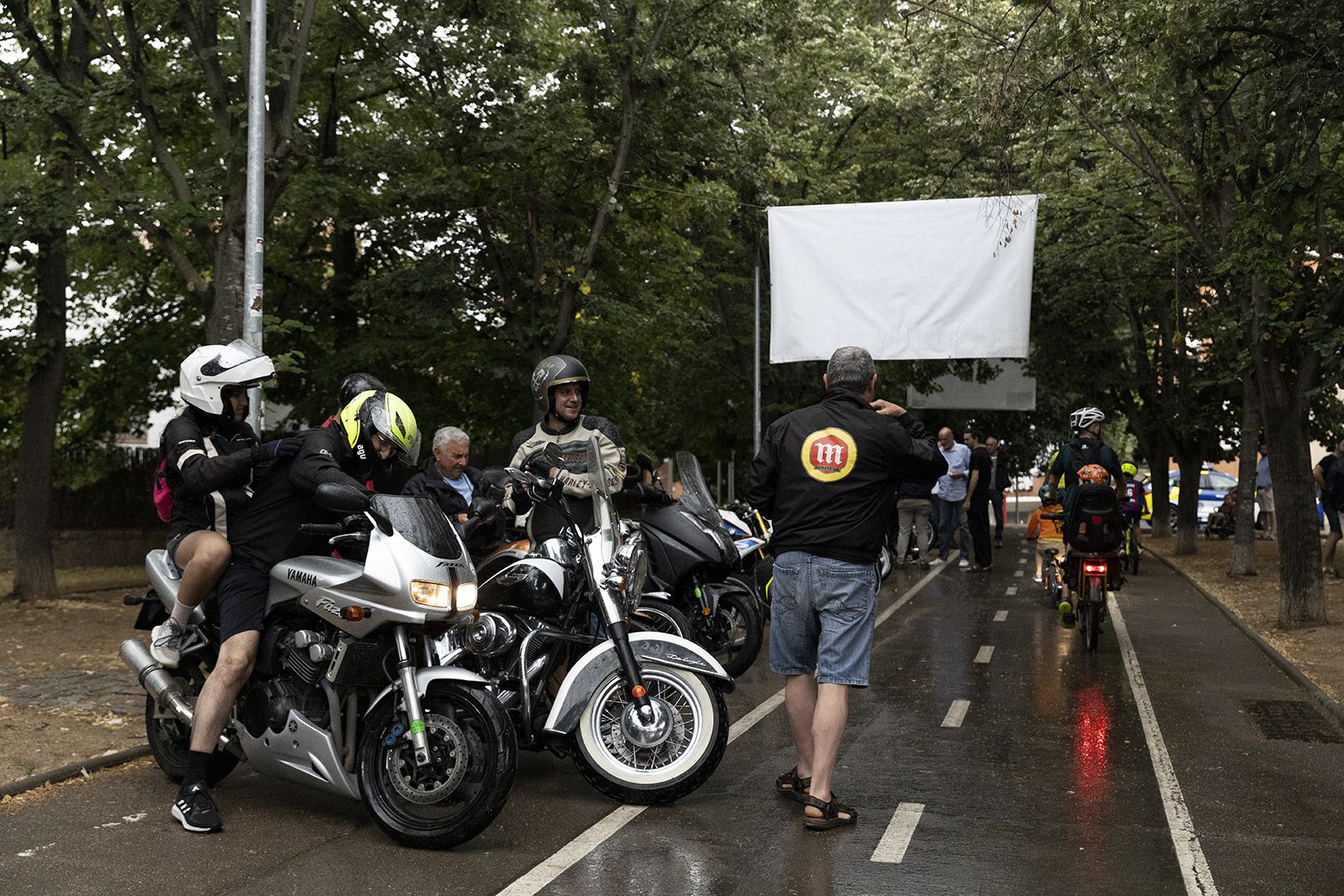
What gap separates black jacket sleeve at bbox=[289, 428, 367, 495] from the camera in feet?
20.4

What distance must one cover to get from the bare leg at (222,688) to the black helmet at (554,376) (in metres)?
2.25

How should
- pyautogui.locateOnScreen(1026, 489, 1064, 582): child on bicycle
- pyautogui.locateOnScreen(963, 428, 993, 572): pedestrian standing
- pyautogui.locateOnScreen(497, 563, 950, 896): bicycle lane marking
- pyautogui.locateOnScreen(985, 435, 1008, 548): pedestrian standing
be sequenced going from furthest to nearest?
pyautogui.locateOnScreen(985, 435, 1008, 548): pedestrian standing → pyautogui.locateOnScreen(963, 428, 993, 572): pedestrian standing → pyautogui.locateOnScreen(1026, 489, 1064, 582): child on bicycle → pyautogui.locateOnScreen(497, 563, 950, 896): bicycle lane marking

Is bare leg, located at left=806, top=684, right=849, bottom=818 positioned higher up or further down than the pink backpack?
further down

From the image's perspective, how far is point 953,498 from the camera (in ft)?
70.7

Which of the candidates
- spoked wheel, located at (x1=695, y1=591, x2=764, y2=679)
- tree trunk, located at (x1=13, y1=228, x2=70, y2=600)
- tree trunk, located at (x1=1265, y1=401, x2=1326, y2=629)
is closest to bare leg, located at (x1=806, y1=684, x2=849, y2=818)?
spoked wheel, located at (x1=695, y1=591, x2=764, y2=679)

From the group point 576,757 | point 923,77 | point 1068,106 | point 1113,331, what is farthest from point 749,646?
point 1113,331

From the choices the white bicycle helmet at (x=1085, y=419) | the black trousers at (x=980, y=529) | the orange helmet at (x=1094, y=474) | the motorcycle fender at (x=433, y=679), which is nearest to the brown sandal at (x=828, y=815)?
the motorcycle fender at (x=433, y=679)

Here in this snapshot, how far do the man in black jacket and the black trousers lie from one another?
1471 centimetres

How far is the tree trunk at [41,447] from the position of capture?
16.0 meters

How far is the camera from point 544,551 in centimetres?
738

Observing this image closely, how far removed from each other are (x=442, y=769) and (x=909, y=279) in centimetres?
1145

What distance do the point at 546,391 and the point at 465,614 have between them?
204cm

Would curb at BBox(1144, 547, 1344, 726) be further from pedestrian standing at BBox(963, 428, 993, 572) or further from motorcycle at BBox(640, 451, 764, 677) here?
motorcycle at BBox(640, 451, 764, 677)

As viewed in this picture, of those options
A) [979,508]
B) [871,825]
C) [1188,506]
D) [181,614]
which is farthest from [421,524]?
[1188,506]
